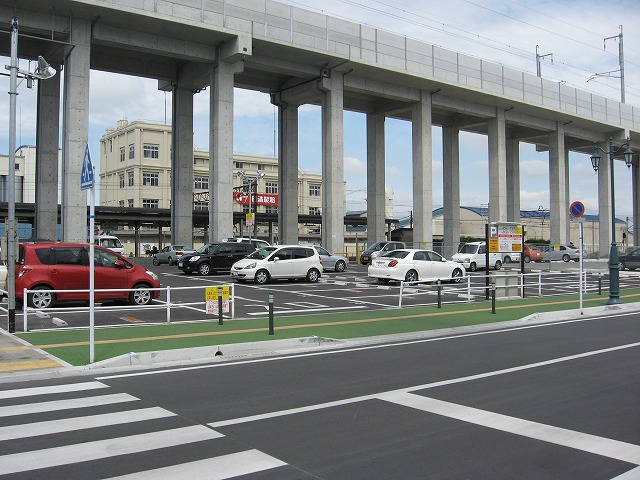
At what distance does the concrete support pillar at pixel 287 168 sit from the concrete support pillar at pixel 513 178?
2934 cm

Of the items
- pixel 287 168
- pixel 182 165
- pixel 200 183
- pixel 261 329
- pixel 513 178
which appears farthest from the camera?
pixel 200 183

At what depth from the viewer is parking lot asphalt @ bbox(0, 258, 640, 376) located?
990cm

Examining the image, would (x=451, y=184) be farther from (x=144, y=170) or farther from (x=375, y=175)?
(x=144, y=170)

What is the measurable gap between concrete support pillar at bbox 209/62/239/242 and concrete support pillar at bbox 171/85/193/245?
18.0ft

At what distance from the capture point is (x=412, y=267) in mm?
27031

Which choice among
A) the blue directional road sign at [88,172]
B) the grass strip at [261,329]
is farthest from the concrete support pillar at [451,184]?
the blue directional road sign at [88,172]

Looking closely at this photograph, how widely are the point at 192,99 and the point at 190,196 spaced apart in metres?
7.60

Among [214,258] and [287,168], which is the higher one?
[287,168]

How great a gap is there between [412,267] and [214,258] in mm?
11585

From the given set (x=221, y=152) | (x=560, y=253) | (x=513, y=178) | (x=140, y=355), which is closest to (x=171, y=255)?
(x=221, y=152)

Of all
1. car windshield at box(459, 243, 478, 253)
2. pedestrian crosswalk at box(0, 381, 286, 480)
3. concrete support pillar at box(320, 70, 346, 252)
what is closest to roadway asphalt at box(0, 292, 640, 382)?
pedestrian crosswalk at box(0, 381, 286, 480)

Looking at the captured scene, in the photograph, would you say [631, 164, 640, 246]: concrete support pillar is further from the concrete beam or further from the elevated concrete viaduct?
the concrete beam

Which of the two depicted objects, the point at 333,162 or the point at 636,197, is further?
the point at 636,197

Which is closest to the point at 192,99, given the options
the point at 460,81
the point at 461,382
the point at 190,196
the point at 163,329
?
the point at 190,196
